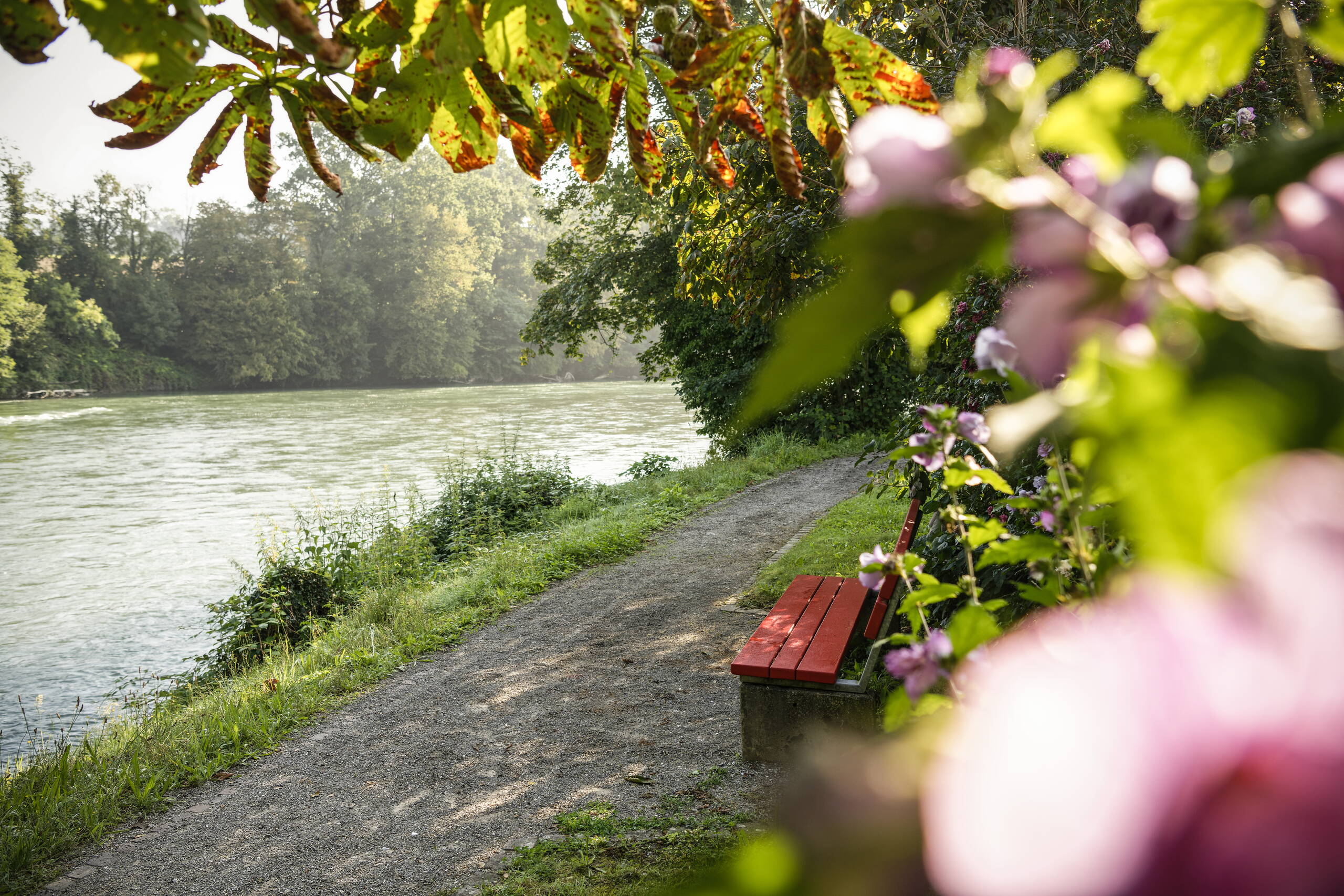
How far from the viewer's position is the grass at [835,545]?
20.7 feet

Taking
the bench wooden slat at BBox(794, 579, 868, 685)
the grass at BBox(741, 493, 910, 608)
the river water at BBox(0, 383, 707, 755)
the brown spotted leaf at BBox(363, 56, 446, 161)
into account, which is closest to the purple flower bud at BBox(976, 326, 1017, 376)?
the brown spotted leaf at BBox(363, 56, 446, 161)

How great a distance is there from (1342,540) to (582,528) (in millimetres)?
8917

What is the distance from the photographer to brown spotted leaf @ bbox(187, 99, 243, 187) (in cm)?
108

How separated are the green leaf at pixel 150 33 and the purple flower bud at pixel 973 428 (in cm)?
107

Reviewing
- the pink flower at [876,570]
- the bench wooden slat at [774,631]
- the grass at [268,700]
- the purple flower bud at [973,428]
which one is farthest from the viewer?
the grass at [268,700]

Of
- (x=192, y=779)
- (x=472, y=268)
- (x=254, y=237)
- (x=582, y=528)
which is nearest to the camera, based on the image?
(x=192, y=779)

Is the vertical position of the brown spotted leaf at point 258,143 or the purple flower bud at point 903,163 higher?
the brown spotted leaf at point 258,143

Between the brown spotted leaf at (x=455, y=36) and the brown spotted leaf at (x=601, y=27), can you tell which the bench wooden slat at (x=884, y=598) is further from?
the brown spotted leaf at (x=455, y=36)

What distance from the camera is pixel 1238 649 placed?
0.15 meters

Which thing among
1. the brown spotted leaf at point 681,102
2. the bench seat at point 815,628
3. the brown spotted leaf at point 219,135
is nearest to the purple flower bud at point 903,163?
the brown spotted leaf at point 681,102

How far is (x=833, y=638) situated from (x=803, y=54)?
3278mm

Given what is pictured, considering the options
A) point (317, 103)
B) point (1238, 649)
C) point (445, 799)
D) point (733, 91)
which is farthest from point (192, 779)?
point (1238, 649)

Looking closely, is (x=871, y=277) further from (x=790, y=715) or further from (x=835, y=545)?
(x=835, y=545)

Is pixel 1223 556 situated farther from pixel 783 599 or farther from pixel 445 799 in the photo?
pixel 783 599
